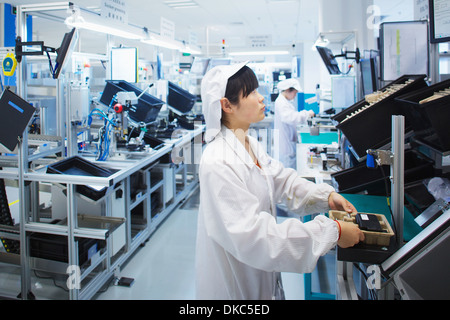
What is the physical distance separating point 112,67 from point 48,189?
59.8 inches

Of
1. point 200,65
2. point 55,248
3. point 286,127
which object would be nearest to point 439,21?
point 55,248

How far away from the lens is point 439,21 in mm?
1662

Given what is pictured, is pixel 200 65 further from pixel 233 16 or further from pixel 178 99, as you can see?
pixel 233 16

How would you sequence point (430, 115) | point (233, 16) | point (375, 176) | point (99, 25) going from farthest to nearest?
point (233, 16)
point (99, 25)
point (375, 176)
point (430, 115)

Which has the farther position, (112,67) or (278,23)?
(278,23)

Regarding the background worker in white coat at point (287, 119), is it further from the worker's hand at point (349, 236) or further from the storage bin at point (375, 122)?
the worker's hand at point (349, 236)

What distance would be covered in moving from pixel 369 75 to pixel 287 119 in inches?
92.2

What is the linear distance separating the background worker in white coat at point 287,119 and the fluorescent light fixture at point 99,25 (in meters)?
2.18

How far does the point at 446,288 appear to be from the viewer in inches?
37.9

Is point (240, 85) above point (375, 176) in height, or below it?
above

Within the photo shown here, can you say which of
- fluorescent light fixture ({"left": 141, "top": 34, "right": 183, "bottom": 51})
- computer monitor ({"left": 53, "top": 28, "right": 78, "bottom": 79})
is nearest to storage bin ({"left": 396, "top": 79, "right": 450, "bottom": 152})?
computer monitor ({"left": 53, "top": 28, "right": 78, "bottom": 79})

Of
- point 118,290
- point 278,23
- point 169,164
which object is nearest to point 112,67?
point 169,164
